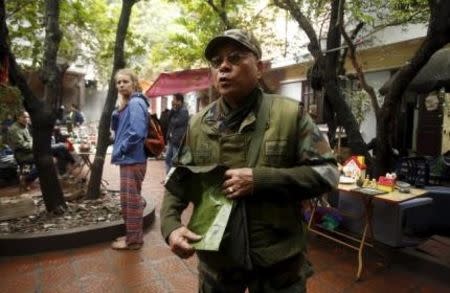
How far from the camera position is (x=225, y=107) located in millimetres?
1849

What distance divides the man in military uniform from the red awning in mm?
9802

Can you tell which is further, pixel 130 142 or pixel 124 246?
pixel 124 246

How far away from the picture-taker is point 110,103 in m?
6.22

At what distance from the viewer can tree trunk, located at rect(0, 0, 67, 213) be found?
514 cm

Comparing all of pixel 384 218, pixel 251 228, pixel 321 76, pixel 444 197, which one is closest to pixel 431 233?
pixel 444 197

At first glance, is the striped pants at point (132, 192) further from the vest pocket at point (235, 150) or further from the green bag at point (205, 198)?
the vest pocket at point (235, 150)

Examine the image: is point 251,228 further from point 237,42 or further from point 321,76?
point 321,76

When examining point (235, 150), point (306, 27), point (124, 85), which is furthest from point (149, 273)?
point (306, 27)

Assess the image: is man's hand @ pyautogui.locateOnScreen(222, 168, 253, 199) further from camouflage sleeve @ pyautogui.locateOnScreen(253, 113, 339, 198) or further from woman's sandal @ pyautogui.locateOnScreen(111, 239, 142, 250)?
woman's sandal @ pyautogui.locateOnScreen(111, 239, 142, 250)

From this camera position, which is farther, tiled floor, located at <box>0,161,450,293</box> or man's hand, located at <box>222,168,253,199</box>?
tiled floor, located at <box>0,161,450,293</box>

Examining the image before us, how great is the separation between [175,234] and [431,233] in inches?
185

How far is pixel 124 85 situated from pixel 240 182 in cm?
322

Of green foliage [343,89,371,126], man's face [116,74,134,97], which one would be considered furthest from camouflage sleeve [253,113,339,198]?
green foliage [343,89,371,126]

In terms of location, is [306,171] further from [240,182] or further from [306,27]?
[306,27]
